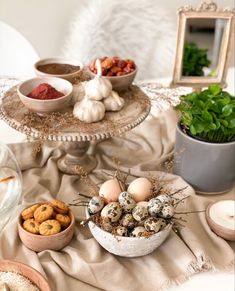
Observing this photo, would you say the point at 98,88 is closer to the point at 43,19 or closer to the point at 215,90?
the point at 215,90

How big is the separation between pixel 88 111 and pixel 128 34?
0.82 meters

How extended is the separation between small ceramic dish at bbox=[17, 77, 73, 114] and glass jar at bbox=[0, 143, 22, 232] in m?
0.12

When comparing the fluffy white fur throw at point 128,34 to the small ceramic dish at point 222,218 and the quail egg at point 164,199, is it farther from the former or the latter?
the quail egg at point 164,199

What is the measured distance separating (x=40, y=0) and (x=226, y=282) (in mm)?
1425

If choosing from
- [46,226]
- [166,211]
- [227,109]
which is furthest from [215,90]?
[46,226]

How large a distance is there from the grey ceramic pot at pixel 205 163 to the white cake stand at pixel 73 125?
12 cm

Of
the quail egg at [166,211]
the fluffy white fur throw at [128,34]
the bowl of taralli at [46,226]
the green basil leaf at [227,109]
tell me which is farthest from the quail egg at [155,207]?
the fluffy white fur throw at [128,34]

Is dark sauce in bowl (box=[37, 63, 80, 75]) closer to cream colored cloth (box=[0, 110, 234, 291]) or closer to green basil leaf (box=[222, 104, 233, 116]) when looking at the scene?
cream colored cloth (box=[0, 110, 234, 291])

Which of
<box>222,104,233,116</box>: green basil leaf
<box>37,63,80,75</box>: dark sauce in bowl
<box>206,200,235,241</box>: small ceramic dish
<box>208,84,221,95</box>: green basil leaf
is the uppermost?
<box>208,84,221,95</box>: green basil leaf

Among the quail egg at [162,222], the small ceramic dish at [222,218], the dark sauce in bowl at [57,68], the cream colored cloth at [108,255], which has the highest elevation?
the dark sauce in bowl at [57,68]

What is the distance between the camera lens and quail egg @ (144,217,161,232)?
818mm

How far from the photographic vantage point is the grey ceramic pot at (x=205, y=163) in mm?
1018

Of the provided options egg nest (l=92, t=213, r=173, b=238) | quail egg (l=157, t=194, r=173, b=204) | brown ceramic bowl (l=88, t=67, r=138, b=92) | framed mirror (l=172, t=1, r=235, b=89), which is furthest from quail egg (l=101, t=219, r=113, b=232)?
framed mirror (l=172, t=1, r=235, b=89)

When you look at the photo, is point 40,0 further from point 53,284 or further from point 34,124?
point 53,284
